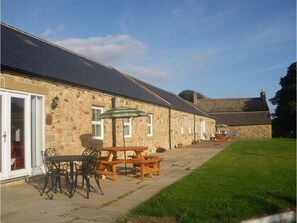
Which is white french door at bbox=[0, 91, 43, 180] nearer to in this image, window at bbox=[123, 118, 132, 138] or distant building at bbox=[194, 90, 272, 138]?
window at bbox=[123, 118, 132, 138]

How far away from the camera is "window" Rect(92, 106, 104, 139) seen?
1344 cm

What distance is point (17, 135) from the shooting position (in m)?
9.04

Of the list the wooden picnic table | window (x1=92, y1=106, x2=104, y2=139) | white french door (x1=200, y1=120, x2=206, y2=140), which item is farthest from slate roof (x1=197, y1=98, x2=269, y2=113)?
the wooden picnic table

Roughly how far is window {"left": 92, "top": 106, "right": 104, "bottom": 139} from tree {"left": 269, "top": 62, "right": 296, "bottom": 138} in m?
37.5

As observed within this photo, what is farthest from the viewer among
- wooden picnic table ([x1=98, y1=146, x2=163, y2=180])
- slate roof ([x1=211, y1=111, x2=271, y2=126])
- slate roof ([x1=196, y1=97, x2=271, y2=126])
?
slate roof ([x1=196, y1=97, x2=271, y2=126])

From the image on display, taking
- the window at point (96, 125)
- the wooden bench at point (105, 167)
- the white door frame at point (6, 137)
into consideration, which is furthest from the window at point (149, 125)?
the white door frame at point (6, 137)

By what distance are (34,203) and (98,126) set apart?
7.25m

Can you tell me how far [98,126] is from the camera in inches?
545

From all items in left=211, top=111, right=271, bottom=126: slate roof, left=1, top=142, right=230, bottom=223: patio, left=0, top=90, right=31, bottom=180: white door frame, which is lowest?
left=1, top=142, right=230, bottom=223: patio

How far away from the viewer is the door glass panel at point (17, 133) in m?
8.85

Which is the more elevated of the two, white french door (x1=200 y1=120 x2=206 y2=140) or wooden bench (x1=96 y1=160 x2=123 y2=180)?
white french door (x1=200 y1=120 x2=206 y2=140)

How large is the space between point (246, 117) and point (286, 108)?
6.24m

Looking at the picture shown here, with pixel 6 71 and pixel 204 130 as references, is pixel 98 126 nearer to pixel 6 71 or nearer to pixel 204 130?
pixel 6 71

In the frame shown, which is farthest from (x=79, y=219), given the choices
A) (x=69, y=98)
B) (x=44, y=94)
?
(x=69, y=98)
